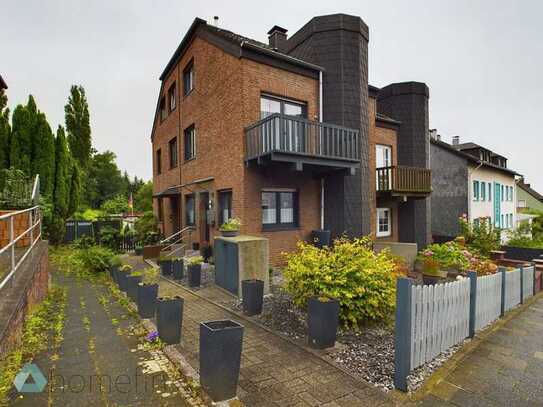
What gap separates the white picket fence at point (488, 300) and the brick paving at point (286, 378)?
3.17 metres

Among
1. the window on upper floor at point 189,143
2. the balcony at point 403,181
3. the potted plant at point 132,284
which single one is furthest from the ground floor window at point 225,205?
the balcony at point 403,181

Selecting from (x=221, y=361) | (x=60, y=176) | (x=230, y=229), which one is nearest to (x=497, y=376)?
(x=221, y=361)

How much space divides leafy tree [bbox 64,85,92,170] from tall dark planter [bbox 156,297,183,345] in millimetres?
34816

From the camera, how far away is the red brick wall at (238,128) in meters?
10.2

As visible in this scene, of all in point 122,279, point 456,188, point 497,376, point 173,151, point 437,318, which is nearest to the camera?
point 497,376

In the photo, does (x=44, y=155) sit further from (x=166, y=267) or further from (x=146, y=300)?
(x=146, y=300)

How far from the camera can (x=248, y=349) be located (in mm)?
4316

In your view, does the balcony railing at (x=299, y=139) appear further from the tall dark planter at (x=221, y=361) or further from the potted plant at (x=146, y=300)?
the tall dark planter at (x=221, y=361)

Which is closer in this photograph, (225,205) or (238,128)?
(238,128)

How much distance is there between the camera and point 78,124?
32719 millimetres

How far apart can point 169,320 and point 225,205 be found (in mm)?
7357

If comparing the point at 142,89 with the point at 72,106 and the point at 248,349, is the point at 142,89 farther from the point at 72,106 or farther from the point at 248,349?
the point at 248,349

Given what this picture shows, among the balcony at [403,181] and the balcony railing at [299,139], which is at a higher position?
the balcony railing at [299,139]

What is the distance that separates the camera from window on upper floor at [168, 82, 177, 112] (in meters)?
16.3
